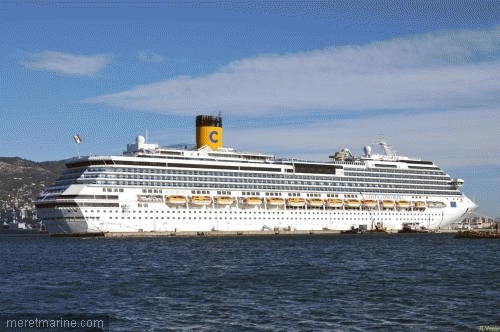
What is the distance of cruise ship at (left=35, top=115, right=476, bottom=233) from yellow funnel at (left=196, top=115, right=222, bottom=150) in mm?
184

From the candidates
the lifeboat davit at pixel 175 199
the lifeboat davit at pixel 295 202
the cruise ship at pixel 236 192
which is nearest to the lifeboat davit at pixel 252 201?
the cruise ship at pixel 236 192

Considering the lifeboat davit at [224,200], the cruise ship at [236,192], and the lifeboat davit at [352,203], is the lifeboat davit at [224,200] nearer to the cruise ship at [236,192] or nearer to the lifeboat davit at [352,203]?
the cruise ship at [236,192]

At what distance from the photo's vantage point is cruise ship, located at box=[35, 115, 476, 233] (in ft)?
365

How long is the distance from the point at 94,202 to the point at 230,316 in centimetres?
7909

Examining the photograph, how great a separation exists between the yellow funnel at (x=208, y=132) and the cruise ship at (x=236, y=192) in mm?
184

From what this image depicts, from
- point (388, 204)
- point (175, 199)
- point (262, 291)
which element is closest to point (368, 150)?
point (388, 204)

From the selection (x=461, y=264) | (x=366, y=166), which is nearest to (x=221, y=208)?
(x=366, y=166)

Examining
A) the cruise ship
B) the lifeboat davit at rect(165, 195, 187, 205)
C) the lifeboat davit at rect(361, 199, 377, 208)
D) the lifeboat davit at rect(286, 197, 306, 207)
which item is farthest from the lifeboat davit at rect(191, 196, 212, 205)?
the lifeboat davit at rect(361, 199, 377, 208)

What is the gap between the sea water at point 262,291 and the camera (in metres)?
31.7

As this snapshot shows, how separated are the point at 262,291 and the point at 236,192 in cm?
8369

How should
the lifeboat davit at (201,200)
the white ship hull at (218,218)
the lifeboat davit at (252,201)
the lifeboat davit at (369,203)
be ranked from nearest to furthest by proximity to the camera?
the white ship hull at (218,218) → the lifeboat davit at (201,200) → the lifeboat davit at (252,201) → the lifeboat davit at (369,203)

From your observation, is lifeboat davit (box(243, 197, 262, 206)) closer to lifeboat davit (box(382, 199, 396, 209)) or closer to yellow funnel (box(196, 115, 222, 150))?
yellow funnel (box(196, 115, 222, 150))

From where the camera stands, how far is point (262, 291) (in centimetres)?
4122

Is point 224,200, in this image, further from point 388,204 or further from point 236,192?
point 388,204
